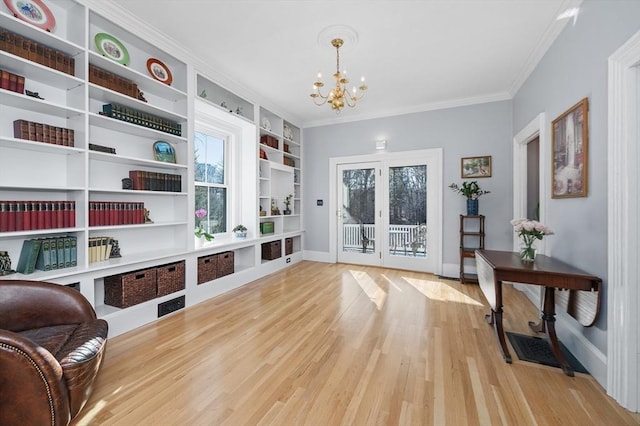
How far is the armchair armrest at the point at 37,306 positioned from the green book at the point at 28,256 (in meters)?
0.44

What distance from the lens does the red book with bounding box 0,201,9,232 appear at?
1870mm

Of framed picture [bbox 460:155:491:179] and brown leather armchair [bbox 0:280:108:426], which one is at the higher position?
framed picture [bbox 460:155:491:179]

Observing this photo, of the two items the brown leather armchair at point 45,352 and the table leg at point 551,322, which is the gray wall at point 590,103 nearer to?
the table leg at point 551,322

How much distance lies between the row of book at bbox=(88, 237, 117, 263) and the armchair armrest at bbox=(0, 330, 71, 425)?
1.36 metres

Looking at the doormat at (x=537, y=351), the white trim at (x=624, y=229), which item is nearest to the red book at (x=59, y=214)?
the doormat at (x=537, y=351)

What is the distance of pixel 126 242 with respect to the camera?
282 centimetres

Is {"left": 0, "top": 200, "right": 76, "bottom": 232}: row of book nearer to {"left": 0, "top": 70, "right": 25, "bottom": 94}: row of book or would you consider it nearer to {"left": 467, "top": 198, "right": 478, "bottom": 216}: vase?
{"left": 0, "top": 70, "right": 25, "bottom": 94}: row of book

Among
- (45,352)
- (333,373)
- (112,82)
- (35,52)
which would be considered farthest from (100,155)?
(333,373)

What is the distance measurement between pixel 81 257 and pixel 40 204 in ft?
1.64

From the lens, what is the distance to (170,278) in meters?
2.87

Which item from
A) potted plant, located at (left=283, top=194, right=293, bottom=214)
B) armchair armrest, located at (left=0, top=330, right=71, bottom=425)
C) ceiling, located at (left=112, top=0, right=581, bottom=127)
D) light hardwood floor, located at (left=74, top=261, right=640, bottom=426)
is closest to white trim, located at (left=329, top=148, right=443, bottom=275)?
potted plant, located at (left=283, top=194, right=293, bottom=214)

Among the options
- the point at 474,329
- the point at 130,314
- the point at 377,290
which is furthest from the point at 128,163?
the point at 474,329

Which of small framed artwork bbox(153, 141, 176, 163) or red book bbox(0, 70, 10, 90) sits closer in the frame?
red book bbox(0, 70, 10, 90)

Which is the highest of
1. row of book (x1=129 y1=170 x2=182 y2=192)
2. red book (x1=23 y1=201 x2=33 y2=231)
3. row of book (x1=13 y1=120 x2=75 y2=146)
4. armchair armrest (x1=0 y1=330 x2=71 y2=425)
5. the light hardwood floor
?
row of book (x1=13 y1=120 x2=75 y2=146)
